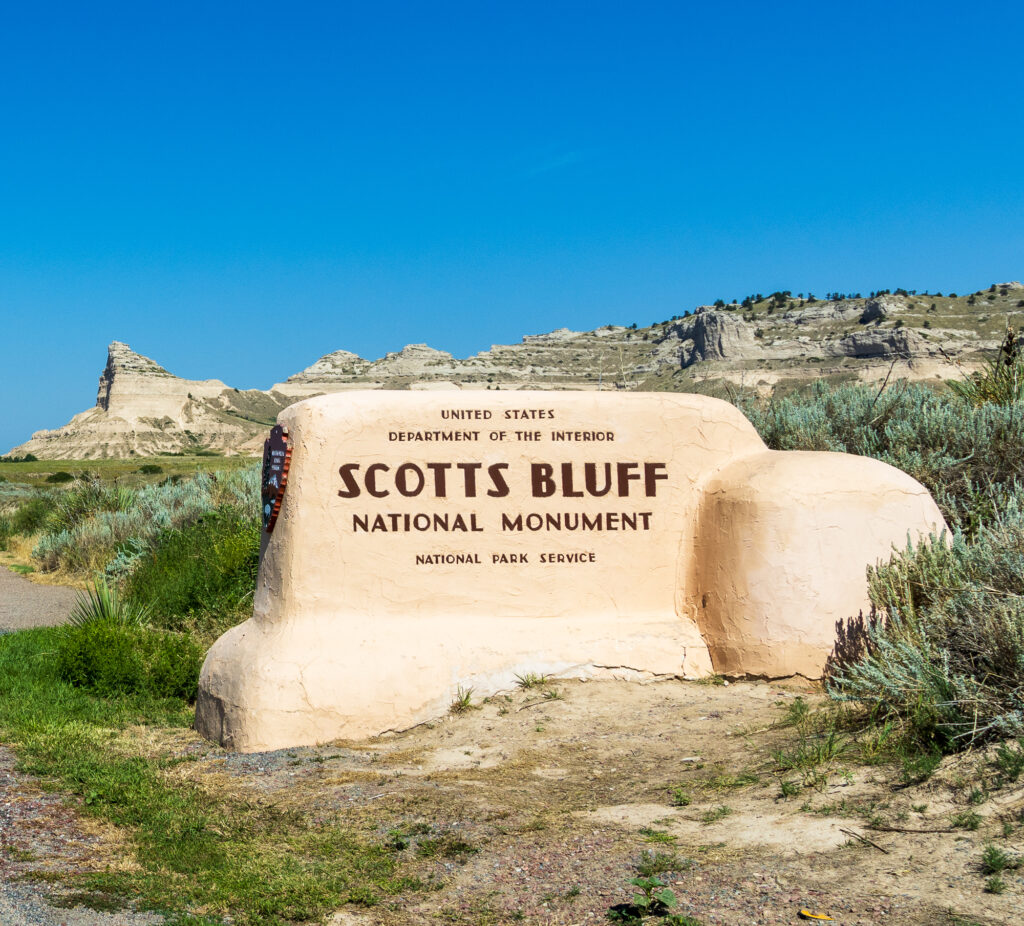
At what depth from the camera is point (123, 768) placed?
222 inches

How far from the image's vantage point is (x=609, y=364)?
79.6m

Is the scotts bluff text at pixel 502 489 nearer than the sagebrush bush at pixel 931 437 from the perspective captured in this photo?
Yes

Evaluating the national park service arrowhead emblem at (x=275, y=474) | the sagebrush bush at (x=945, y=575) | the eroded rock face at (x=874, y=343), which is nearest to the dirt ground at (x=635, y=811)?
the sagebrush bush at (x=945, y=575)

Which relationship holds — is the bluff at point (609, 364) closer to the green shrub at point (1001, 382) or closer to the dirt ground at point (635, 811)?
the green shrub at point (1001, 382)

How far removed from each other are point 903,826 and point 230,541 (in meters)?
8.80

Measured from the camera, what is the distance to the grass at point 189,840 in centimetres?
382

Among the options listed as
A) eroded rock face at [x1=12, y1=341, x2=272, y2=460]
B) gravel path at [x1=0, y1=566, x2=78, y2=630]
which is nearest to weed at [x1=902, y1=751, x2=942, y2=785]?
gravel path at [x1=0, y1=566, x2=78, y2=630]

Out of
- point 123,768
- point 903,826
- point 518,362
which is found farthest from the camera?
point 518,362

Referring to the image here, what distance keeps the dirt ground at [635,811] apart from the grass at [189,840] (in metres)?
0.16

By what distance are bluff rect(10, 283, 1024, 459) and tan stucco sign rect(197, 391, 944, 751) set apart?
46123 millimetres

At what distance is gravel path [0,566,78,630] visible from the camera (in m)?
12.2

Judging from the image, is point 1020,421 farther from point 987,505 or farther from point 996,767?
point 996,767

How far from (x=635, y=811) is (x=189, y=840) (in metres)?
A: 2.08

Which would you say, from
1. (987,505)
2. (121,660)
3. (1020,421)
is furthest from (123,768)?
(1020,421)
